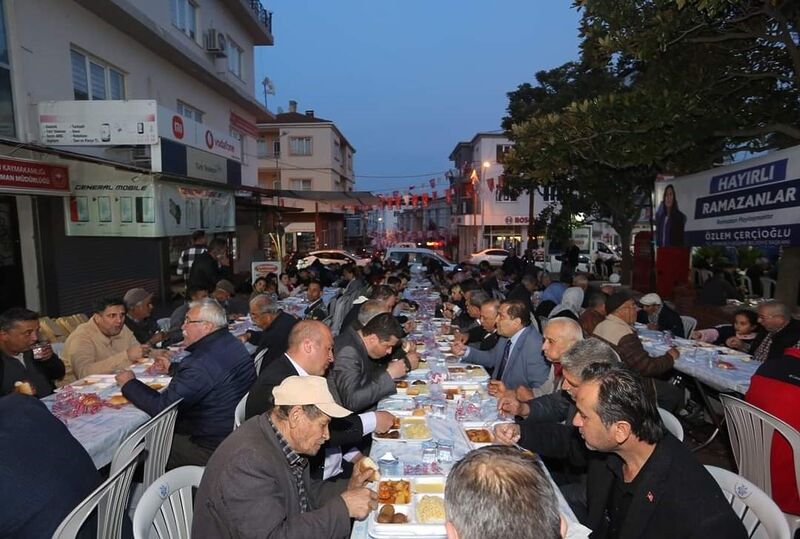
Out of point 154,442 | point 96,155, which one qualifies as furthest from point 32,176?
point 154,442

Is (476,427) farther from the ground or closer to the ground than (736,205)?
closer to the ground

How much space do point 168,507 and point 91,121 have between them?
26.5 feet

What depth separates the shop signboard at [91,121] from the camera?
8.24 metres

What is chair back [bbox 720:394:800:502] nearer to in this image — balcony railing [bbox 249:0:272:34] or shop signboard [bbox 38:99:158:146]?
shop signboard [bbox 38:99:158:146]

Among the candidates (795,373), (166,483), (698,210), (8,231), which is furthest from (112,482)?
(698,210)

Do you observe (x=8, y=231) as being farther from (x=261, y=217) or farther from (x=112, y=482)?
(x=261, y=217)

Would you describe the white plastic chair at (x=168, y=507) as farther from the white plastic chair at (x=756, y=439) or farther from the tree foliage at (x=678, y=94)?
the tree foliage at (x=678, y=94)

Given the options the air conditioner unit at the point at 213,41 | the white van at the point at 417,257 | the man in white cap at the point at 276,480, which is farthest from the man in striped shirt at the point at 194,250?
the white van at the point at 417,257

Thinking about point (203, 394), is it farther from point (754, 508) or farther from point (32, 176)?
point (32, 176)

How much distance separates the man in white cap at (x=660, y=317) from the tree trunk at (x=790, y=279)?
1.79 m

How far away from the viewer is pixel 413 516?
2.52 metres

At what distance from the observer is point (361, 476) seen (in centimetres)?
282

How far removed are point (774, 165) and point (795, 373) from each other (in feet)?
17.7

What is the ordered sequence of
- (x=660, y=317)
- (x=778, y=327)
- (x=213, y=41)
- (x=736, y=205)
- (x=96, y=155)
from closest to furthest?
(x=778, y=327) → (x=660, y=317) → (x=736, y=205) → (x=96, y=155) → (x=213, y=41)
